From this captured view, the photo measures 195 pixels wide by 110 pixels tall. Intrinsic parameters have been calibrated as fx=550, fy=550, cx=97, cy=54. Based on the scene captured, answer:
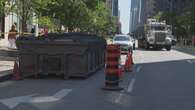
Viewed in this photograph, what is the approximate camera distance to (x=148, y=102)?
1322 centimetres

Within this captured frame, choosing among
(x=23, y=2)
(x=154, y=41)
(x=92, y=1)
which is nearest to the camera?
(x=23, y=2)

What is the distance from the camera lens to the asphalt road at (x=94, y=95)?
40.7 ft

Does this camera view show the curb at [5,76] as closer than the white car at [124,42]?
Yes

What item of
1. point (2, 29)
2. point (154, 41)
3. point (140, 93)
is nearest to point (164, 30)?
point (154, 41)

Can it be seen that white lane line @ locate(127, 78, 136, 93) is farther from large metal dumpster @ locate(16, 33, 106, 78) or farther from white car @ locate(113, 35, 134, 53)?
white car @ locate(113, 35, 134, 53)

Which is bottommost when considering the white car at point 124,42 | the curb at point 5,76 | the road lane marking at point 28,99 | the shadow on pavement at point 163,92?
the shadow on pavement at point 163,92

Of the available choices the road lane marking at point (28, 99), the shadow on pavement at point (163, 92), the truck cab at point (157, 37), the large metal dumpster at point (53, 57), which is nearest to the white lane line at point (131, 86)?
the shadow on pavement at point (163, 92)

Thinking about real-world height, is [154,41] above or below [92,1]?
below

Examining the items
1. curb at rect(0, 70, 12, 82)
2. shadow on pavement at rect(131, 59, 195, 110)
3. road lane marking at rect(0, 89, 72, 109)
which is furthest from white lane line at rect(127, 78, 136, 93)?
curb at rect(0, 70, 12, 82)

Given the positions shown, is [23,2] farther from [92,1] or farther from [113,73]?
[92,1]

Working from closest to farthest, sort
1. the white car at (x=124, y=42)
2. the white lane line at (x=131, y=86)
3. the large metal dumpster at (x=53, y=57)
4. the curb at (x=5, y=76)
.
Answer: the white lane line at (x=131, y=86)
the curb at (x=5, y=76)
the large metal dumpster at (x=53, y=57)
the white car at (x=124, y=42)

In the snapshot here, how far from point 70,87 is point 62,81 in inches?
72.2

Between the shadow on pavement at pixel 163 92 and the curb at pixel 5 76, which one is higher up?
the curb at pixel 5 76

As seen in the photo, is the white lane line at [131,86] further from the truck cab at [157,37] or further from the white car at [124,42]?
the truck cab at [157,37]
